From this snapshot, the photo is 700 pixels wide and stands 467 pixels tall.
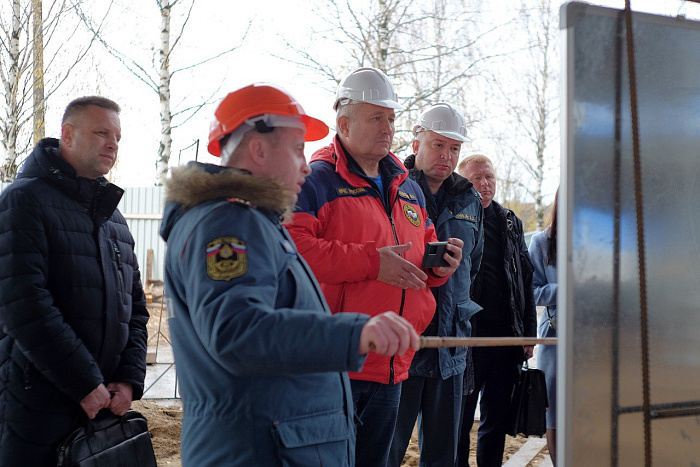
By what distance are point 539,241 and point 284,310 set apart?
315cm

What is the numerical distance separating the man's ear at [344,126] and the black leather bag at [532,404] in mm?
1804

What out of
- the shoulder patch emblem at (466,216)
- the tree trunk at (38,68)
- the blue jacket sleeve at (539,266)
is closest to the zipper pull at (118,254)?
the shoulder patch emblem at (466,216)

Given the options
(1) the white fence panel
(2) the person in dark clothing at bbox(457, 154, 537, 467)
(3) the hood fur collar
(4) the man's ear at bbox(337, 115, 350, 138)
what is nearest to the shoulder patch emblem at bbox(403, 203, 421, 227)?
(4) the man's ear at bbox(337, 115, 350, 138)

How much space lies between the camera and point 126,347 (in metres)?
2.91

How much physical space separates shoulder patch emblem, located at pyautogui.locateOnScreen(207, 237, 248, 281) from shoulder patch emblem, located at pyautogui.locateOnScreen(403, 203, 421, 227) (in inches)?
61.2

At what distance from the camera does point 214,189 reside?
159cm

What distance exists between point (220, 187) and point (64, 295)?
1.34 m

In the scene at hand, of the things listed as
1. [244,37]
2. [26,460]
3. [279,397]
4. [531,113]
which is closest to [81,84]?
[244,37]

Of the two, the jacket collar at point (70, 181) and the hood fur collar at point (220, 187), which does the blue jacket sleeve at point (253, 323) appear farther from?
the jacket collar at point (70, 181)

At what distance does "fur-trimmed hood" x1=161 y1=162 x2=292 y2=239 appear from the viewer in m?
1.60

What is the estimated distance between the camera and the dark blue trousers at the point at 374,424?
8.97ft

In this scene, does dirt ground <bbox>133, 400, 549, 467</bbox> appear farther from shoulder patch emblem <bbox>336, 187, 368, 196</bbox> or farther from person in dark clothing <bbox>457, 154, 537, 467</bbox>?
shoulder patch emblem <bbox>336, 187, 368, 196</bbox>

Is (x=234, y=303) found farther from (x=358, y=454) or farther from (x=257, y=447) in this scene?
(x=358, y=454)

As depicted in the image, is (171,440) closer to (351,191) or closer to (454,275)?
(454,275)
